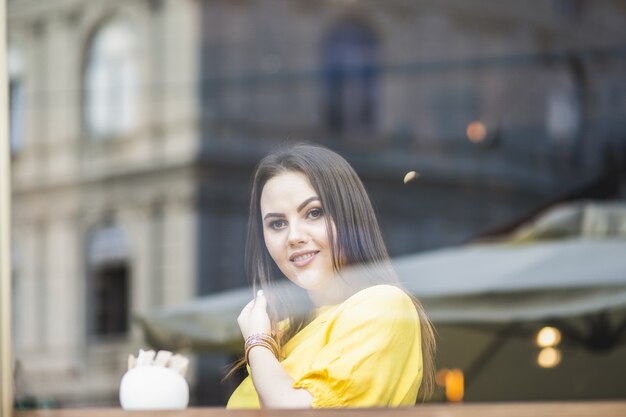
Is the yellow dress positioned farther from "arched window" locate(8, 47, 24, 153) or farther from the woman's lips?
"arched window" locate(8, 47, 24, 153)

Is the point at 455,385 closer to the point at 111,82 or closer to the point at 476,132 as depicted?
the point at 476,132

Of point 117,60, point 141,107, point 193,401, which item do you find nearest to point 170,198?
point 141,107

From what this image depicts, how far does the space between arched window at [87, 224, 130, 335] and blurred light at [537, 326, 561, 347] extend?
1495mm

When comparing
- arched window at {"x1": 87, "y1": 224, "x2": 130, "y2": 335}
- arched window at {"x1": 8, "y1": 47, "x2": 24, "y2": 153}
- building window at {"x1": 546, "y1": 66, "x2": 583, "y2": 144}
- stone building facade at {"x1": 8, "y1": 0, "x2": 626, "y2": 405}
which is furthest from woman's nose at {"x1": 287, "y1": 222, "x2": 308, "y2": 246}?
building window at {"x1": 546, "y1": 66, "x2": 583, "y2": 144}

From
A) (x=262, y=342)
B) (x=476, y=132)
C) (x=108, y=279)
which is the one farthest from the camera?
(x=108, y=279)

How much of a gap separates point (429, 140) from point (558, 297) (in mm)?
679

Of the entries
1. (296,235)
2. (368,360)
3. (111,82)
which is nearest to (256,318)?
(296,235)

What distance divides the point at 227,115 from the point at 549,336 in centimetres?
149

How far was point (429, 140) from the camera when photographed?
3.52m

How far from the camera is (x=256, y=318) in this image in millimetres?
1845

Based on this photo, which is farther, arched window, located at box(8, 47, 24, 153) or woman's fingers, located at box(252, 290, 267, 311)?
arched window, located at box(8, 47, 24, 153)

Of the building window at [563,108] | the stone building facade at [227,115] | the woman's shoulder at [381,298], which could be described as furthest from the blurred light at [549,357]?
the woman's shoulder at [381,298]

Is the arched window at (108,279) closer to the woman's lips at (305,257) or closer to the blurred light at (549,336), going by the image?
the blurred light at (549,336)

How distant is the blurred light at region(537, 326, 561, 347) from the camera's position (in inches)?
153
